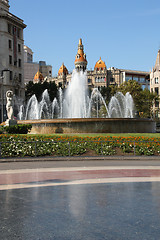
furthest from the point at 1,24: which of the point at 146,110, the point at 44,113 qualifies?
the point at 146,110

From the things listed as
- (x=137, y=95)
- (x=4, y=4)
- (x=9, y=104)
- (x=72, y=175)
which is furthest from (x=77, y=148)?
(x=4, y=4)

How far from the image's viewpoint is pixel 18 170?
14.2 meters

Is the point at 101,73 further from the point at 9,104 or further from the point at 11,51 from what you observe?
the point at 9,104

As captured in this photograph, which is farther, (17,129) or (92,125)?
(17,129)

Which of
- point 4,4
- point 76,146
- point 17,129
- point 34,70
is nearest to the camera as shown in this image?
point 76,146

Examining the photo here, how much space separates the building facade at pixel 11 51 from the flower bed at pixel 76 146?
53990 mm

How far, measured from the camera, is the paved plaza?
5766 mm

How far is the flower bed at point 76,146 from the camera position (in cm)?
1827

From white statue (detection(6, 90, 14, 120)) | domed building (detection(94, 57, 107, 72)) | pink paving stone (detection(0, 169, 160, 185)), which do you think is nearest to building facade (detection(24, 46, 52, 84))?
domed building (detection(94, 57, 107, 72))

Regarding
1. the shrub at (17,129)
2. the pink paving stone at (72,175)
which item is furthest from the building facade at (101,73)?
the pink paving stone at (72,175)

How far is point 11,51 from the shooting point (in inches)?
3007

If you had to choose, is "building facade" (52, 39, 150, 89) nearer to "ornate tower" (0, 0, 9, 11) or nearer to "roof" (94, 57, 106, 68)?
"roof" (94, 57, 106, 68)

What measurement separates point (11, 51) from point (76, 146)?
61.6 meters

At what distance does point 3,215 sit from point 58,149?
38.6 ft
